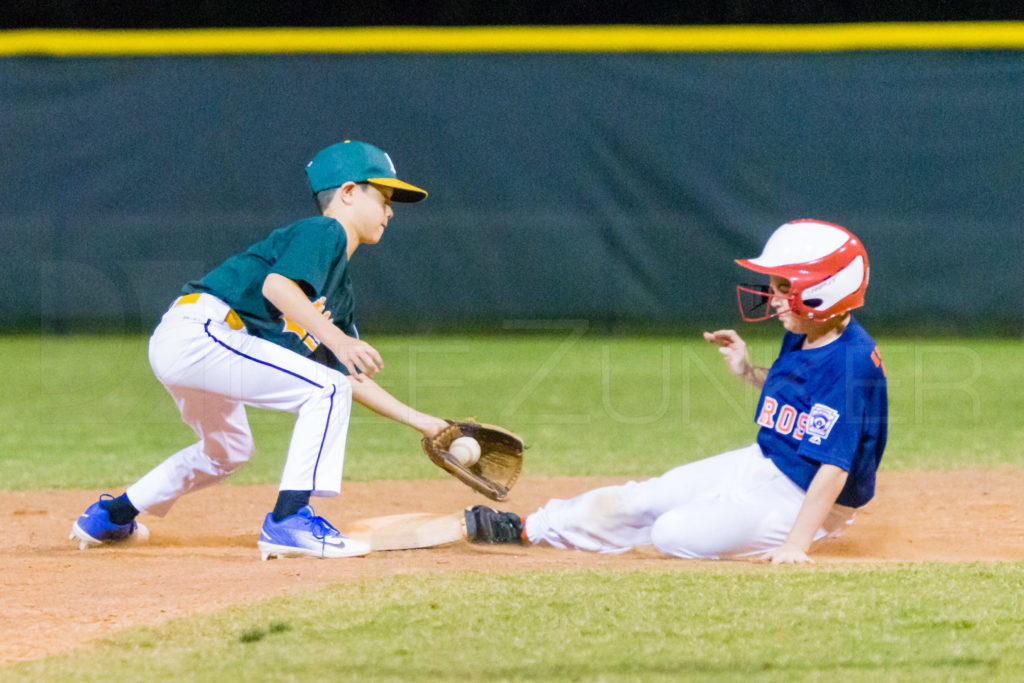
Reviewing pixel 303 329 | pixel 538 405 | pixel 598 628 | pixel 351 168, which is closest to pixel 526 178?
pixel 538 405

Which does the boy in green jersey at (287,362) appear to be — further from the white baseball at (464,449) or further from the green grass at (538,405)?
the green grass at (538,405)

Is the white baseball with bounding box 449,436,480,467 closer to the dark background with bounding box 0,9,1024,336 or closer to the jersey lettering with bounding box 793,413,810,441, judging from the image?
the jersey lettering with bounding box 793,413,810,441

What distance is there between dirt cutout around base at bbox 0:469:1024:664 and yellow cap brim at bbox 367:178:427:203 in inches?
39.9

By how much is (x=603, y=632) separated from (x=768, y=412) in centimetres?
100

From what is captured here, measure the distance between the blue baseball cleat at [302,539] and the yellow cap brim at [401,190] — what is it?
3.02 feet

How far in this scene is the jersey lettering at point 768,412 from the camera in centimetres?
309

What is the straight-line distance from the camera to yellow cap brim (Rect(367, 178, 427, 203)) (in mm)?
3340

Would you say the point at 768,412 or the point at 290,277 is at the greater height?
the point at 290,277

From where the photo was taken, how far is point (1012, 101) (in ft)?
28.6

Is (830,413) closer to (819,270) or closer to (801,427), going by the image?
(801,427)

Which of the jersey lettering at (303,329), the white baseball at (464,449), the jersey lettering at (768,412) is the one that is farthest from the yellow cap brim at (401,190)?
the jersey lettering at (768,412)

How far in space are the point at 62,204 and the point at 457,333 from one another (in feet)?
10.3

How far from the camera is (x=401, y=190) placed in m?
3.47

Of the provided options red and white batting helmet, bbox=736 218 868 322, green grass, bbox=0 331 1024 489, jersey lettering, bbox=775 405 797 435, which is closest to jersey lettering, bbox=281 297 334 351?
red and white batting helmet, bbox=736 218 868 322
